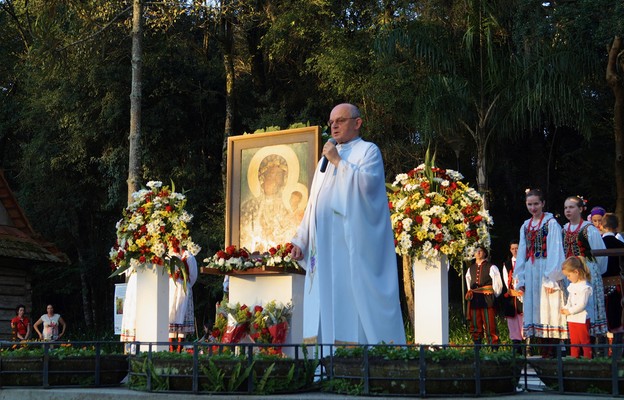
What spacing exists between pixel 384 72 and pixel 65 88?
10.6 metres

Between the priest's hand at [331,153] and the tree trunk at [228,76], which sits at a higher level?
the tree trunk at [228,76]

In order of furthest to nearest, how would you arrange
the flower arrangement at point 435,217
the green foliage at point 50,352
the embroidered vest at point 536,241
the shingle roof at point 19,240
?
the shingle roof at point 19,240 < the flower arrangement at point 435,217 < the embroidered vest at point 536,241 < the green foliage at point 50,352

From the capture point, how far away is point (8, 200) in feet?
89.2

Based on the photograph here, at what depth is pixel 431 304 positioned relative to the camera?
38.9 ft

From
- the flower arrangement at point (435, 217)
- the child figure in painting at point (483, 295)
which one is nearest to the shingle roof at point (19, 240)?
the child figure in painting at point (483, 295)

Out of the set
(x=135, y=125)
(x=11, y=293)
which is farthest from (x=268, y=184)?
(x=11, y=293)

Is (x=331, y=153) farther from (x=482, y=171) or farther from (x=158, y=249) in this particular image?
(x=482, y=171)

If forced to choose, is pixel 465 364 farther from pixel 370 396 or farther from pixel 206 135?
pixel 206 135

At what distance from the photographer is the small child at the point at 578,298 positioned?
416 inches

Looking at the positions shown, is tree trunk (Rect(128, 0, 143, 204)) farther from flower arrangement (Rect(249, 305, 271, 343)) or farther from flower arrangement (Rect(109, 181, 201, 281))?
flower arrangement (Rect(249, 305, 271, 343))

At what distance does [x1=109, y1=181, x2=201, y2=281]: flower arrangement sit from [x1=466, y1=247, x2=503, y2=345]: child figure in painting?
6.36m

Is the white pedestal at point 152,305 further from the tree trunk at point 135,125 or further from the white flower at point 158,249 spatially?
the tree trunk at point 135,125

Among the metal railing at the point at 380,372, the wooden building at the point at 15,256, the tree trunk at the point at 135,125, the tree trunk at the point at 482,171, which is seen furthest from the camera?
the wooden building at the point at 15,256

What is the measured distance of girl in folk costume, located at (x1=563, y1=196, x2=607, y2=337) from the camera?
11102 millimetres
